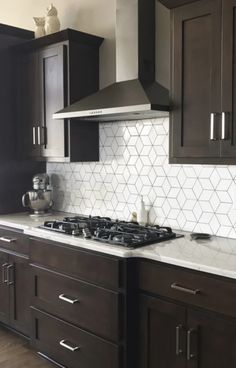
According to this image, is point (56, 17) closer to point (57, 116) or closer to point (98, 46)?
point (98, 46)

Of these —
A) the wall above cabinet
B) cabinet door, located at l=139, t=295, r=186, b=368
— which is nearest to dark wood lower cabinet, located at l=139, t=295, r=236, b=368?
cabinet door, located at l=139, t=295, r=186, b=368

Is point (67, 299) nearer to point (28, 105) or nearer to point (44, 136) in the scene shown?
point (44, 136)

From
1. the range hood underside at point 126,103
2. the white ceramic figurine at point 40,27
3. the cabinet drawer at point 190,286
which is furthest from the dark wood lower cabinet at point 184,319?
the white ceramic figurine at point 40,27

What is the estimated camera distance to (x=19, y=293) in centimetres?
318

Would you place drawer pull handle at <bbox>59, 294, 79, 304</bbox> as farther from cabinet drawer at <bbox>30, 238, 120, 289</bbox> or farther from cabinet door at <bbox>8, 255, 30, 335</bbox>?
cabinet door at <bbox>8, 255, 30, 335</bbox>

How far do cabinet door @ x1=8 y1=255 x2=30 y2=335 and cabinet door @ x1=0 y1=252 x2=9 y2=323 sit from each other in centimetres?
6

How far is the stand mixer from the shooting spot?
140 inches

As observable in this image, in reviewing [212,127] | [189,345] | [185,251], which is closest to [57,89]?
[212,127]

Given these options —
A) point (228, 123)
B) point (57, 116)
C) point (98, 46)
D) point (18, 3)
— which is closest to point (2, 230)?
point (57, 116)

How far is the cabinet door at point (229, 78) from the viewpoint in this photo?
7.15 ft

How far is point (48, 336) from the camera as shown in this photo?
2.84 m

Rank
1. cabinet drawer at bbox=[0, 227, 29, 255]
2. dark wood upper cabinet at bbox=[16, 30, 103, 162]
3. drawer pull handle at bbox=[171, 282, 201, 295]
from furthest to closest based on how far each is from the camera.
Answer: dark wood upper cabinet at bbox=[16, 30, 103, 162] → cabinet drawer at bbox=[0, 227, 29, 255] → drawer pull handle at bbox=[171, 282, 201, 295]

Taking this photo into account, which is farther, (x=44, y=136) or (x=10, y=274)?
(x=44, y=136)

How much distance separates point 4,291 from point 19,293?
0.22 metres
